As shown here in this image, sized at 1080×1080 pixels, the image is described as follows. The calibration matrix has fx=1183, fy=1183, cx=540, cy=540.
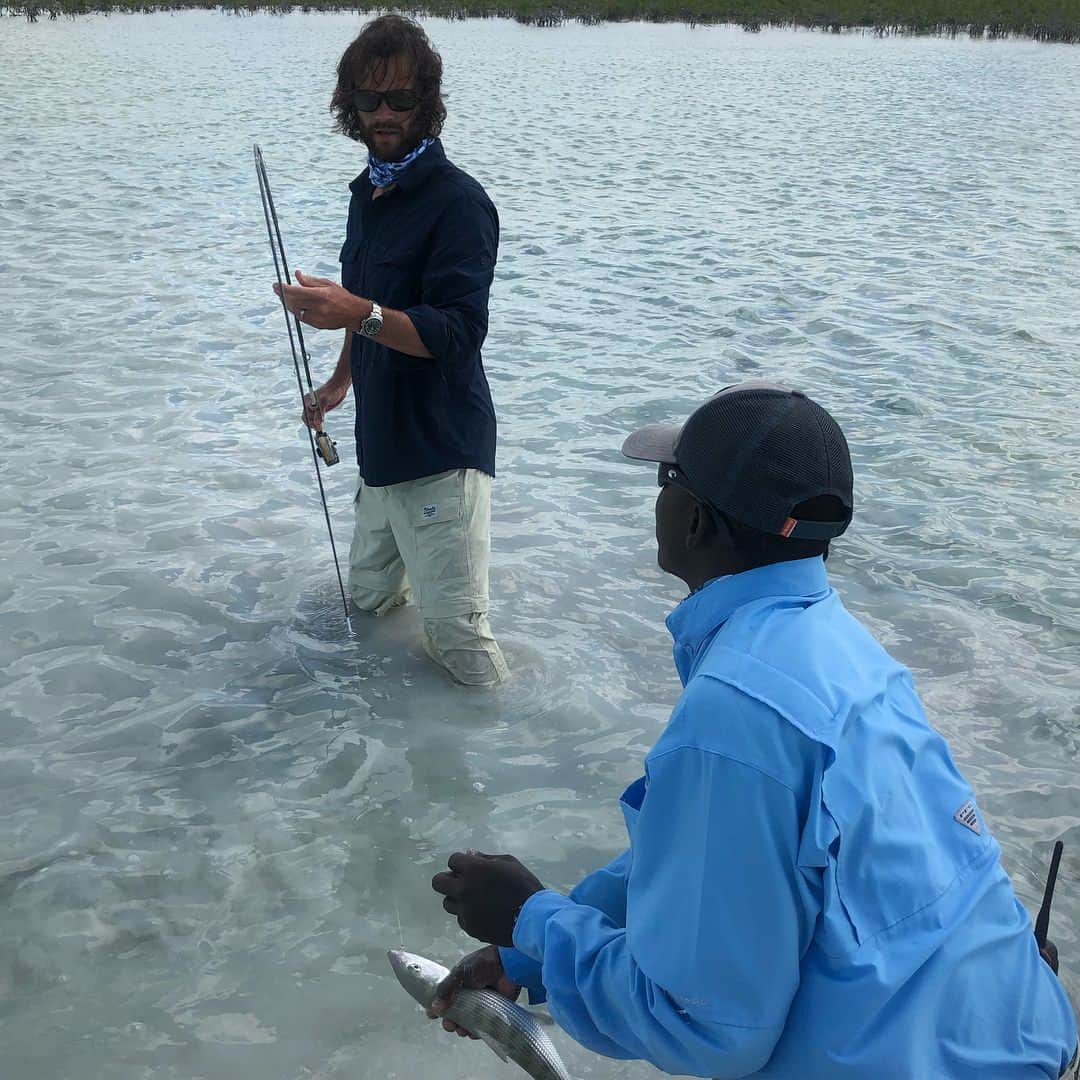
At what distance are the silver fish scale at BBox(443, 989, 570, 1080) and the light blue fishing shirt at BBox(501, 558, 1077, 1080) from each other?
51 cm

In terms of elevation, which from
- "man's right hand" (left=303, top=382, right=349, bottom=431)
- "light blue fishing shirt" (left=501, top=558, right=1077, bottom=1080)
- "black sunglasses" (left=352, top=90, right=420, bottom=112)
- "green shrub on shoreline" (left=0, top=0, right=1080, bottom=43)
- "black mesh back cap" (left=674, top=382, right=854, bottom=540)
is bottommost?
"green shrub on shoreline" (left=0, top=0, right=1080, bottom=43)

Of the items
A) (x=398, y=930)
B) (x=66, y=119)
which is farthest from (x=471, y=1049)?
(x=66, y=119)

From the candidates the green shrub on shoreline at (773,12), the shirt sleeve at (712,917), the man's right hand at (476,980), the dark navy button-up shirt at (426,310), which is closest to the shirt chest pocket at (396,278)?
the dark navy button-up shirt at (426,310)

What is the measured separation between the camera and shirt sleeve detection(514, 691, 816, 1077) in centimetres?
178

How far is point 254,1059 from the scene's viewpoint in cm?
332

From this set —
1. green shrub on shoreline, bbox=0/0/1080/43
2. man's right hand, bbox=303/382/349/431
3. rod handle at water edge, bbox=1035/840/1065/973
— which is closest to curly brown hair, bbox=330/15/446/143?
man's right hand, bbox=303/382/349/431

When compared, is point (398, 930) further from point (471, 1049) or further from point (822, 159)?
point (822, 159)

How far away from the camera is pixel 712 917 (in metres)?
1.80

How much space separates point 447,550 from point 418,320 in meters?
0.95

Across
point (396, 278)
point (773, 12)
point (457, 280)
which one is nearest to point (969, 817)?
point (457, 280)

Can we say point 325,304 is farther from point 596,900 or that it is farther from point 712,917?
point 712,917

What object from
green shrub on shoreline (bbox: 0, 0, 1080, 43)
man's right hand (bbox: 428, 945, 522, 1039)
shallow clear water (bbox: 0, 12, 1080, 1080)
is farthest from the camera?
green shrub on shoreline (bbox: 0, 0, 1080, 43)

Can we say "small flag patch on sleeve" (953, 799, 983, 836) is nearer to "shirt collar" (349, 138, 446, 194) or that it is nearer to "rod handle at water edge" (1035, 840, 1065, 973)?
"rod handle at water edge" (1035, 840, 1065, 973)

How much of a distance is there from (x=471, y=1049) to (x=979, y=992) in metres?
1.86
